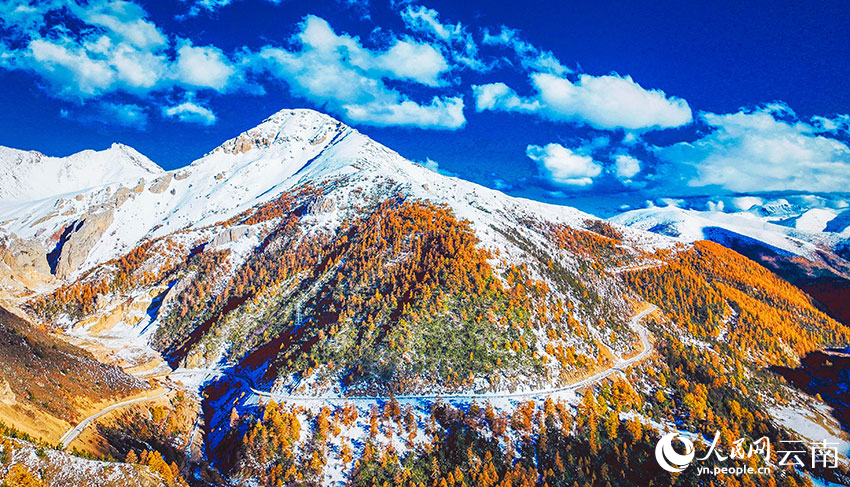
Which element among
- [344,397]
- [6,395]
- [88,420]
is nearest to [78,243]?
[88,420]

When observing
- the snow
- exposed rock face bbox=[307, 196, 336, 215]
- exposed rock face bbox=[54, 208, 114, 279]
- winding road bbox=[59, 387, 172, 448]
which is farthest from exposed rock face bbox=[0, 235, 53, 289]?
the snow

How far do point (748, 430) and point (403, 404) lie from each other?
79103 millimetres

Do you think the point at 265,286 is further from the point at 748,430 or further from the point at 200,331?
the point at 748,430

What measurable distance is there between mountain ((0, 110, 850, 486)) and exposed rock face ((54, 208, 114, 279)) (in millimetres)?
1120

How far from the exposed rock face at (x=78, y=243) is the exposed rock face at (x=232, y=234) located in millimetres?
76449

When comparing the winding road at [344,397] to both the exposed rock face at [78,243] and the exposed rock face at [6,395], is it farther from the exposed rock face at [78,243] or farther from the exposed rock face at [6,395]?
the exposed rock face at [78,243]

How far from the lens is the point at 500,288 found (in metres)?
109

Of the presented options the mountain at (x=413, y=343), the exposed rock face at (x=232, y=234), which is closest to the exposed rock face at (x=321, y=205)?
the mountain at (x=413, y=343)

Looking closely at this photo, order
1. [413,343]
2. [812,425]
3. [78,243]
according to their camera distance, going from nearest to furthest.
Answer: [413,343] < [812,425] < [78,243]

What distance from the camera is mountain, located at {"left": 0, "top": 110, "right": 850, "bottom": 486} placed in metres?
68.0

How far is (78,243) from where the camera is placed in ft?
593

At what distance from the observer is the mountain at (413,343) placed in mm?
68000

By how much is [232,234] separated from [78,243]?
89880mm

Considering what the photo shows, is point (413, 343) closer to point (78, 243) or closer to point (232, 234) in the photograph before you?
point (232, 234)
